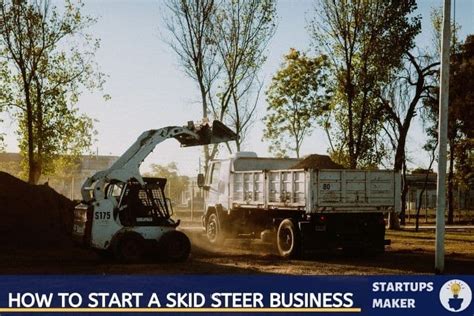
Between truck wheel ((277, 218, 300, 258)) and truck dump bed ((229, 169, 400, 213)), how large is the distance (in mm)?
490

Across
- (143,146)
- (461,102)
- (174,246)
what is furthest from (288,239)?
(461,102)

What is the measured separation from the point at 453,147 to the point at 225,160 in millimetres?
23635

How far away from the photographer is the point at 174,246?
596 inches

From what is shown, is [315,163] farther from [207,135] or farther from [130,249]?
[130,249]

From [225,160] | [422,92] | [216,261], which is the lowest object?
[216,261]

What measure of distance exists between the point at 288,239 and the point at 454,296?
8.46 meters

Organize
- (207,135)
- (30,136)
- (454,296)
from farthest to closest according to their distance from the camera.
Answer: (30,136) → (207,135) → (454,296)

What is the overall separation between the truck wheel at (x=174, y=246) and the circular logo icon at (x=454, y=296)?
7879mm

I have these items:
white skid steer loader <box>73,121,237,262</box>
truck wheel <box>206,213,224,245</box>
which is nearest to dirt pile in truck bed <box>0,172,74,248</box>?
white skid steer loader <box>73,121,237,262</box>

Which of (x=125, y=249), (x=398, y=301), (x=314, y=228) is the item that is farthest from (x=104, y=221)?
(x=398, y=301)

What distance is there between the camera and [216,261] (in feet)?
51.3

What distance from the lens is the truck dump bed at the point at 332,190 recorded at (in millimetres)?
15836

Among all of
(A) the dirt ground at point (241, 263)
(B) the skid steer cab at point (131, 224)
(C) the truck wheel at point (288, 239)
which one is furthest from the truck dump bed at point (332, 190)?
(B) the skid steer cab at point (131, 224)

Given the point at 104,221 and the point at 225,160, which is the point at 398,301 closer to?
the point at 104,221
